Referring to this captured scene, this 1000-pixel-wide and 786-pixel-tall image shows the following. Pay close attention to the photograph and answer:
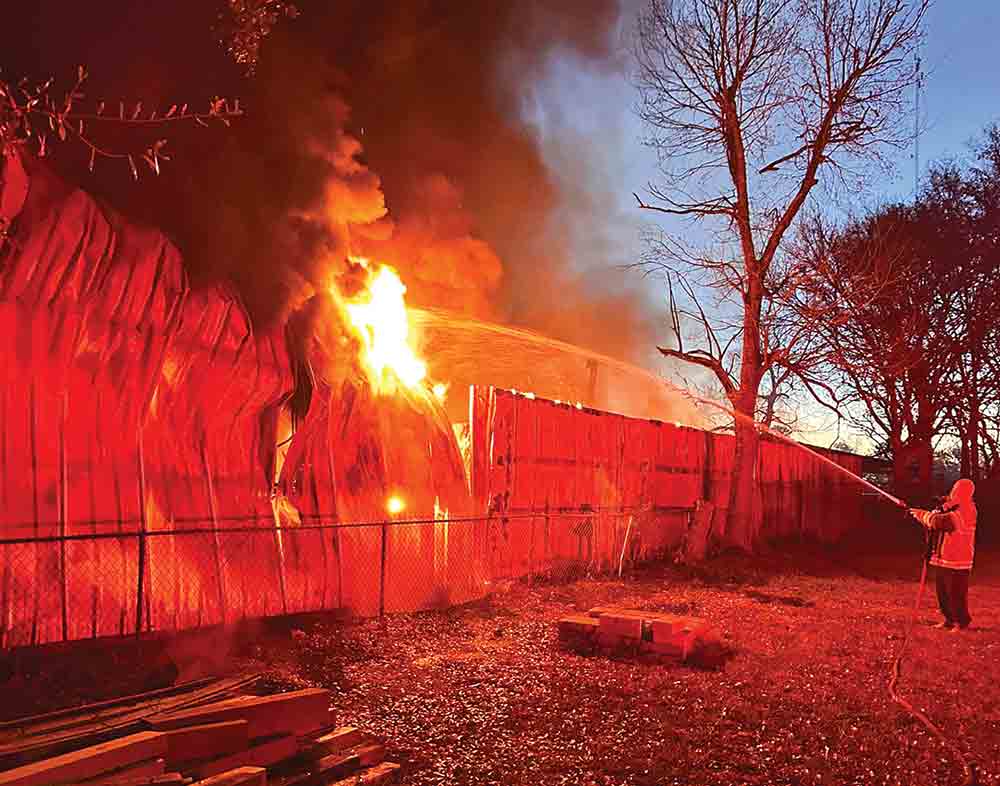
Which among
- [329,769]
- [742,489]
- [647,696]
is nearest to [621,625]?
[647,696]

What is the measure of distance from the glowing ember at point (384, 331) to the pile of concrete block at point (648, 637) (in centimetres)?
351

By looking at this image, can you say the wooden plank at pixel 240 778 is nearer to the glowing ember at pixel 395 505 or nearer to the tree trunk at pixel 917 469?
the glowing ember at pixel 395 505

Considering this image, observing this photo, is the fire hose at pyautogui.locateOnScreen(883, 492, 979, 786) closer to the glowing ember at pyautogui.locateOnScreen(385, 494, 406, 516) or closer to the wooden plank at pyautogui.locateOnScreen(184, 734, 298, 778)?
the wooden plank at pyautogui.locateOnScreen(184, 734, 298, 778)

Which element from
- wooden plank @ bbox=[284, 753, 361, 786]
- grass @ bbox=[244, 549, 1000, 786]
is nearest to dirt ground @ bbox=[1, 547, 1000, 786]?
grass @ bbox=[244, 549, 1000, 786]

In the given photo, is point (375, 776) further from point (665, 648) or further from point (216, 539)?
point (665, 648)

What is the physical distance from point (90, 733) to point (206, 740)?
66 cm

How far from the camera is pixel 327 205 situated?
9.28 m

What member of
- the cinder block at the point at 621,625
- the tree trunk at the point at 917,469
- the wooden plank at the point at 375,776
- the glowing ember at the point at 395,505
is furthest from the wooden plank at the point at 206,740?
the tree trunk at the point at 917,469

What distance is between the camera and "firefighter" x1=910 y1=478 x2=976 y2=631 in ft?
34.2

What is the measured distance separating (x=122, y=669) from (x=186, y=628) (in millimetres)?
850

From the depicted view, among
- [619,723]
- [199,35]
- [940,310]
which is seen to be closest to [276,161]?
[199,35]

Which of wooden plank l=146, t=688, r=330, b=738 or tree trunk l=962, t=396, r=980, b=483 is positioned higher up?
tree trunk l=962, t=396, r=980, b=483

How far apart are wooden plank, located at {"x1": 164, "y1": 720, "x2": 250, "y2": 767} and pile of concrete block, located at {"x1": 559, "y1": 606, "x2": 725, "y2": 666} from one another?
431cm

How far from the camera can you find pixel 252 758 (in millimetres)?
4871
